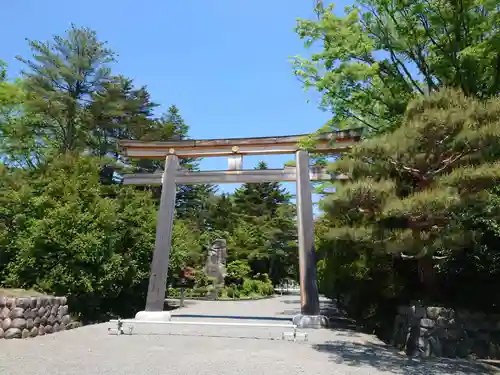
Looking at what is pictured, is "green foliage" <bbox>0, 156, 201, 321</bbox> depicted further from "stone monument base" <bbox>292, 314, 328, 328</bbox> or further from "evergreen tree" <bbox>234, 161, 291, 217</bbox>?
"evergreen tree" <bbox>234, 161, 291, 217</bbox>

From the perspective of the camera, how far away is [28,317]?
8180 mm

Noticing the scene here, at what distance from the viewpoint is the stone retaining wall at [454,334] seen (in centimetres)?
720

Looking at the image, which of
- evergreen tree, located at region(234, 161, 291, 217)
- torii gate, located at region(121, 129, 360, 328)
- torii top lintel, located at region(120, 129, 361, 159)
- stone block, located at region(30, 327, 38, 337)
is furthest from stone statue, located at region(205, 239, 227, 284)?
stone block, located at region(30, 327, 38, 337)

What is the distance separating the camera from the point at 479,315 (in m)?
7.41

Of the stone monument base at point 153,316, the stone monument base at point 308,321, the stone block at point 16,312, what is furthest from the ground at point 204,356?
the stone monument base at point 153,316

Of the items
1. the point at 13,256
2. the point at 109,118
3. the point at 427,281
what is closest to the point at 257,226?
the point at 109,118

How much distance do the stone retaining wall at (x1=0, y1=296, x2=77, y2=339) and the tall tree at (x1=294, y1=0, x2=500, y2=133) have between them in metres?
7.72

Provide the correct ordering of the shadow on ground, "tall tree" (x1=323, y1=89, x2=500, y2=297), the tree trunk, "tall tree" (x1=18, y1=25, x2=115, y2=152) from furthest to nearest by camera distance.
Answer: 1. "tall tree" (x1=18, y1=25, x2=115, y2=152)
2. the tree trunk
3. "tall tree" (x1=323, y1=89, x2=500, y2=297)
4. the shadow on ground

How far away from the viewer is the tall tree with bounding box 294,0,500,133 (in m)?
7.96

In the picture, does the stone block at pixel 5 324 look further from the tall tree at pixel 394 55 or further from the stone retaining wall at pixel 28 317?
the tall tree at pixel 394 55

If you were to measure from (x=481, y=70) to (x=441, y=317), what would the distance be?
502cm

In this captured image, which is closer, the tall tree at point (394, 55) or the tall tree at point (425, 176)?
the tall tree at point (425, 176)

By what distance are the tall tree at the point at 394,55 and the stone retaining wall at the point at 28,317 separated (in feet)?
25.3

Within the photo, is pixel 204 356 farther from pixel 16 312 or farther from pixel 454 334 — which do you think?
pixel 454 334
